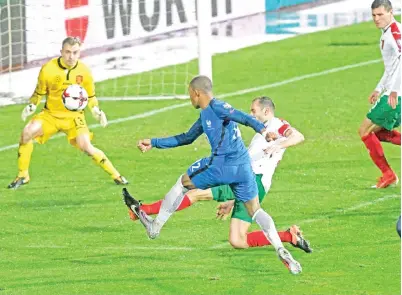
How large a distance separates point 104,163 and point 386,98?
3.46 metres

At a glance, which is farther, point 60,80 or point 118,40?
point 118,40

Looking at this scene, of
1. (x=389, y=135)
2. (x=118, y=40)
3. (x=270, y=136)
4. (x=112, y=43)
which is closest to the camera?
(x=270, y=136)

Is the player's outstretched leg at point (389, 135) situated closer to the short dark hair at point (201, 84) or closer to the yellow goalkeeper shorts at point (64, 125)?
the yellow goalkeeper shorts at point (64, 125)

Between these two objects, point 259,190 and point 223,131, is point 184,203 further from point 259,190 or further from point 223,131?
point 223,131

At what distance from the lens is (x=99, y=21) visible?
27.5 m

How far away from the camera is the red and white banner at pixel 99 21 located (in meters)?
26.3

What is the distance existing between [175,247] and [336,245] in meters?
1.55

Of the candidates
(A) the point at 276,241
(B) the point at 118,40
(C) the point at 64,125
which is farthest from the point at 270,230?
(B) the point at 118,40

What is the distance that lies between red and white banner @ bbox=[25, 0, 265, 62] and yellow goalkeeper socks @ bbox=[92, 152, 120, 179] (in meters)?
9.19

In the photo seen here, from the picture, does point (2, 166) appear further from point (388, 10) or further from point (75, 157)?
point (388, 10)

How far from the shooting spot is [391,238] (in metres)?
14.2

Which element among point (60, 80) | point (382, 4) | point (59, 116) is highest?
point (382, 4)

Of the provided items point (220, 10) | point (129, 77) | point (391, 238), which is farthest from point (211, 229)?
point (220, 10)

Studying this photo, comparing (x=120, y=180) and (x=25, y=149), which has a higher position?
(x=25, y=149)
